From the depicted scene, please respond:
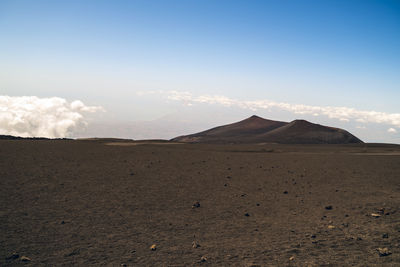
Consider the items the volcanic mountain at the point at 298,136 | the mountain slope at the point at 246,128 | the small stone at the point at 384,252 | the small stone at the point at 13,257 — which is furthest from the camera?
the mountain slope at the point at 246,128

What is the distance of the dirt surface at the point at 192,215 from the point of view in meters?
6.20

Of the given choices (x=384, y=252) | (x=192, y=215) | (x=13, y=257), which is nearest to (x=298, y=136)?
(x=192, y=215)

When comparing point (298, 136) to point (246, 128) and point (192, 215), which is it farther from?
point (192, 215)

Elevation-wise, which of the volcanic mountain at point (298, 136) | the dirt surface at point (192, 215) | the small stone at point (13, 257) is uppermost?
the volcanic mountain at point (298, 136)

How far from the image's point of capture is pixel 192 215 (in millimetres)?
9219

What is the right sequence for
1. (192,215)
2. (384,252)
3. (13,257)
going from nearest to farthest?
(13,257) → (384,252) → (192,215)

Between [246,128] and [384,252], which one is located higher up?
[246,128]

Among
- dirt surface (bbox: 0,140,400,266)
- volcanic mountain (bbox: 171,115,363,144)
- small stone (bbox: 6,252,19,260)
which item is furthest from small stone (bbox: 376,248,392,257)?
volcanic mountain (bbox: 171,115,363,144)

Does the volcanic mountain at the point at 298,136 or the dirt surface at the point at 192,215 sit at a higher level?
the volcanic mountain at the point at 298,136

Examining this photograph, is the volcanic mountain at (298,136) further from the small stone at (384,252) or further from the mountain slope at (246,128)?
the small stone at (384,252)

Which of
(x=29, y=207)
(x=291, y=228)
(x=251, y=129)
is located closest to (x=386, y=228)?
(x=291, y=228)

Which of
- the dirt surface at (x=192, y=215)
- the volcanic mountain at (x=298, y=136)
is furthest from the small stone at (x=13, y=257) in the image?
the volcanic mountain at (x=298, y=136)

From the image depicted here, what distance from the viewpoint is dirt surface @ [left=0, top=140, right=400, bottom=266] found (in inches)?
244

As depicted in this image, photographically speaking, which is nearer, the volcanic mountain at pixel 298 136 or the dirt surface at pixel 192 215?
the dirt surface at pixel 192 215
